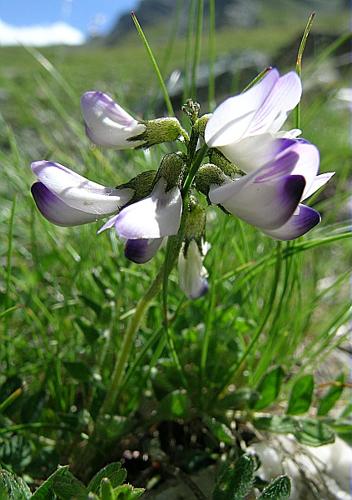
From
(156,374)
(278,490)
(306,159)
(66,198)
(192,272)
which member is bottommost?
(156,374)

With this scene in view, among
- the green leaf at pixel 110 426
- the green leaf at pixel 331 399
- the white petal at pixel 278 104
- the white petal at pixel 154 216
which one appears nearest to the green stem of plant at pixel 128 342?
the green leaf at pixel 110 426

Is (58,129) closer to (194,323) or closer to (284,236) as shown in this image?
(194,323)

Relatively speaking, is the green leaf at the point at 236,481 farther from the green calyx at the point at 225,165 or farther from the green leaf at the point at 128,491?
the green calyx at the point at 225,165

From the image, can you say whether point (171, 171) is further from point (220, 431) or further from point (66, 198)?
point (220, 431)

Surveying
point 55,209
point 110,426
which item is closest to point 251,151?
point 55,209

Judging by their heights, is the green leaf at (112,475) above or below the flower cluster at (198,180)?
below

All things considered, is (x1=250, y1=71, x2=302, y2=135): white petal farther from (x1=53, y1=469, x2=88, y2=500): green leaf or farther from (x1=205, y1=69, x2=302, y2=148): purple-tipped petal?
(x1=53, y1=469, x2=88, y2=500): green leaf
